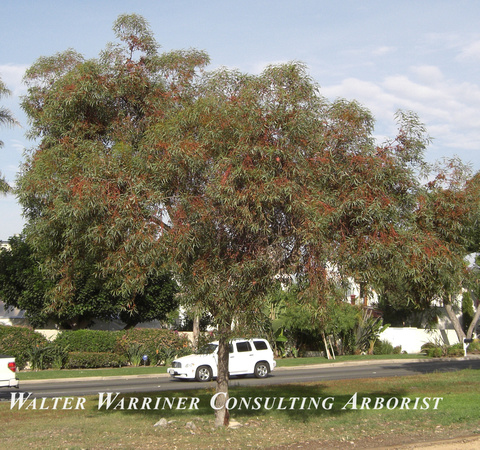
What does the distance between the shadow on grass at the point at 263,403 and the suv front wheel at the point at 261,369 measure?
573 cm

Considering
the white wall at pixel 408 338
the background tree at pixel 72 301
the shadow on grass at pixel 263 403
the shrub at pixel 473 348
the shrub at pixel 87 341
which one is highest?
the background tree at pixel 72 301

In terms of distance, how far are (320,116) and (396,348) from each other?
31366mm

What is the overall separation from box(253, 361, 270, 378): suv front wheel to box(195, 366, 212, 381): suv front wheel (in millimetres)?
2056

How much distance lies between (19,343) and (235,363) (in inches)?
429

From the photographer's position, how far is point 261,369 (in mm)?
22734

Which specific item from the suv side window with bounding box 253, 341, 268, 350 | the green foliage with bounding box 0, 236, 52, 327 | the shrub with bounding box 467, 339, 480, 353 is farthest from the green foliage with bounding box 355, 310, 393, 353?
the green foliage with bounding box 0, 236, 52, 327

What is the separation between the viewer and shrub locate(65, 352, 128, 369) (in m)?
27.0

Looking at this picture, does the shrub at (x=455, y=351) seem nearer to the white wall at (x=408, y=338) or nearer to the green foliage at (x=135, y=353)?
the white wall at (x=408, y=338)

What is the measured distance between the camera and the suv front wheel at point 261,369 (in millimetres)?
22625

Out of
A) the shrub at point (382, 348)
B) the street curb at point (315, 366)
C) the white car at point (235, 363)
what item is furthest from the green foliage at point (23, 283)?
the shrub at point (382, 348)

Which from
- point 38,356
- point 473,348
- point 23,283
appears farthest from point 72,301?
point 473,348

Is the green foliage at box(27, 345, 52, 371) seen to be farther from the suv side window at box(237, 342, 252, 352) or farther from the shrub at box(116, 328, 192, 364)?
the suv side window at box(237, 342, 252, 352)

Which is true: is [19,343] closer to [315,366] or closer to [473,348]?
[315,366]

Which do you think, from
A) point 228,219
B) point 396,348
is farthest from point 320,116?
point 396,348
